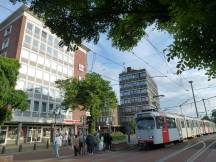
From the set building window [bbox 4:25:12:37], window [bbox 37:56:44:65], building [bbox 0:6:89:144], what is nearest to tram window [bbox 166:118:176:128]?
building [bbox 0:6:89:144]

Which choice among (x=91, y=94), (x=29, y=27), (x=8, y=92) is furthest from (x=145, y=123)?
(x=29, y=27)

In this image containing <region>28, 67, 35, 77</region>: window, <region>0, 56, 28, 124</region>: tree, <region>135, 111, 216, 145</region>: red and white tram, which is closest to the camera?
<region>135, 111, 216, 145</region>: red and white tram

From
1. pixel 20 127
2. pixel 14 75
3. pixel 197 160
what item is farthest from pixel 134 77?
pixel 197 160

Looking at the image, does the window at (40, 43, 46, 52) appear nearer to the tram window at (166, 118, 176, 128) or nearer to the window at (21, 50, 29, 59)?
the window at (21, 50, 29, 59)

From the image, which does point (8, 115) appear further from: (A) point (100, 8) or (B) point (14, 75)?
(A) point (100, 8)

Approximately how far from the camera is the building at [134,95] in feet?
320

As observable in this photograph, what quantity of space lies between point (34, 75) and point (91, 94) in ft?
37.5

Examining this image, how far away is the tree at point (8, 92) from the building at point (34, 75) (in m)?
10.9

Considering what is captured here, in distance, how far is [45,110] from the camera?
149 ft

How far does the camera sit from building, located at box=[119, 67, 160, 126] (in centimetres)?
9769

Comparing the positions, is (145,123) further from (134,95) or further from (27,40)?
(134,95)

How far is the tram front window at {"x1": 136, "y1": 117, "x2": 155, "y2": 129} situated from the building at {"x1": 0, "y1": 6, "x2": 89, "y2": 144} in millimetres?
17806

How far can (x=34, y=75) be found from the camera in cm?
4369

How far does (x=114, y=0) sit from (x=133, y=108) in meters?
94.7
